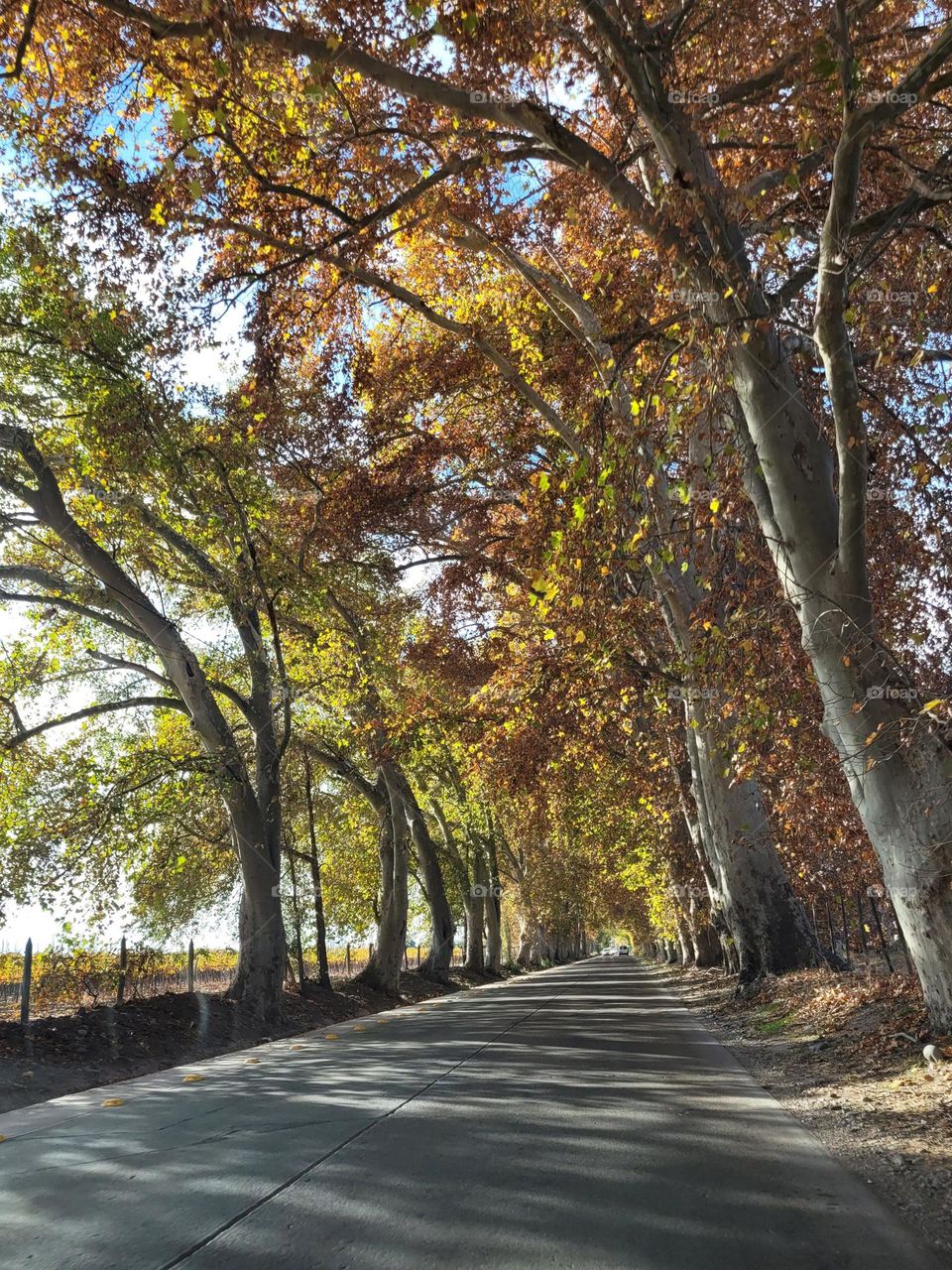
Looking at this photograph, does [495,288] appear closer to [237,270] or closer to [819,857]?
[237,270]

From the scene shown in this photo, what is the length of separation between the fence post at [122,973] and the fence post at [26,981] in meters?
2.32

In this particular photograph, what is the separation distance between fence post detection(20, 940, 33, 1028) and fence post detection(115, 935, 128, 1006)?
2.32m

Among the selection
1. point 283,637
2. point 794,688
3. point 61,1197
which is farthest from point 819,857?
point 61,1197

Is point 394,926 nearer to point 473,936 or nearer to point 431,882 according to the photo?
point 431,882

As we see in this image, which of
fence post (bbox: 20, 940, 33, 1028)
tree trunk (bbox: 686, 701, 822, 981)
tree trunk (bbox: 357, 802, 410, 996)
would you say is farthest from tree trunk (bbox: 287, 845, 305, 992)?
tree trunk (bbox: 686, 701, 822, 981)

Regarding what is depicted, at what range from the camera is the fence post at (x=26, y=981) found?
11.2 metres

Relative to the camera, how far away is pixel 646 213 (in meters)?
6.98

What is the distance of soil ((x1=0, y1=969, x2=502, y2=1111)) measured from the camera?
9133 mm

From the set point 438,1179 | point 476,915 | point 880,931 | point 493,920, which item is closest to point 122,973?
point 438,1179

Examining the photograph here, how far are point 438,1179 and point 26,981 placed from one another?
31.3ft

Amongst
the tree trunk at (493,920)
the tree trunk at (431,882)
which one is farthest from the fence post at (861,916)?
the tree trunk at (493,920)

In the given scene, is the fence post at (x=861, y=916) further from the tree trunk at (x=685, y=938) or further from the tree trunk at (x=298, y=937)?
the tree trunk at (x=685, y=938)

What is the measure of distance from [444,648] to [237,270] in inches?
456

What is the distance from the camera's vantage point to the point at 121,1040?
11.3m
